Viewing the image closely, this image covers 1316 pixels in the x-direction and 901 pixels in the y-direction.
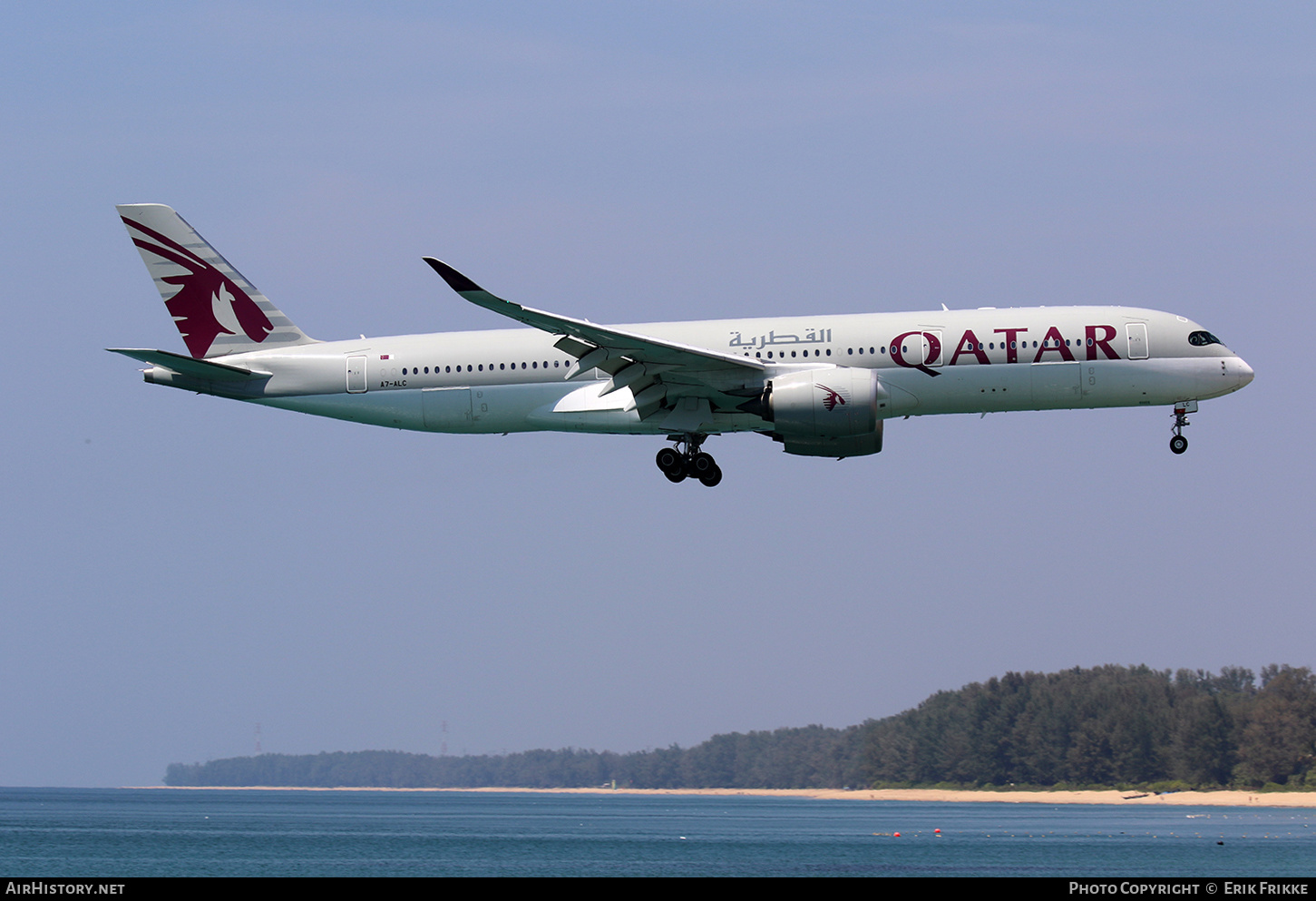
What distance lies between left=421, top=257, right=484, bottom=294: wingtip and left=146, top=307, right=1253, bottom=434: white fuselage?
7514 mm

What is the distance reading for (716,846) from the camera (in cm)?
11725

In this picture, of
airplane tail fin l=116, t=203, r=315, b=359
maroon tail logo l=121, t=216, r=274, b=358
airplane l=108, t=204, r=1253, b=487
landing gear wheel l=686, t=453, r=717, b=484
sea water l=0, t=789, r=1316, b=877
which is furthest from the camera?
sea water l=0, t=789, r=1316, b=877

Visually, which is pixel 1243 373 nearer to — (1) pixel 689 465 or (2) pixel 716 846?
(1) pixel 689 465

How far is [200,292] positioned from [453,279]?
17.5 meters

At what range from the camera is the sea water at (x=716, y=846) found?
303 ft

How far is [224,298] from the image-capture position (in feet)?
160

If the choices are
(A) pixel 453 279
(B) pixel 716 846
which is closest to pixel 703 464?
(A) pixel 453 279

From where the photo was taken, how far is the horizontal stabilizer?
42312mm

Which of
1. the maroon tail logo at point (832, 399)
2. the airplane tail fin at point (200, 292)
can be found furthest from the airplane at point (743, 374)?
the airplane tail fin at point (200, 292)

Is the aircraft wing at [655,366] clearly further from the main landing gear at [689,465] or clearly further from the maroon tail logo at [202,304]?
the maroon tail logo at [202,304]

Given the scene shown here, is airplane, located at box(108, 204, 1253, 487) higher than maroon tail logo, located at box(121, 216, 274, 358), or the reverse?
maroon tail logo, located at box(121, 216, 274, 358)

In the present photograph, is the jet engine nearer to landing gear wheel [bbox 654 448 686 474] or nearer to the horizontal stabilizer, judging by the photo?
landing gear wheel [bbox 654 448 686 474]

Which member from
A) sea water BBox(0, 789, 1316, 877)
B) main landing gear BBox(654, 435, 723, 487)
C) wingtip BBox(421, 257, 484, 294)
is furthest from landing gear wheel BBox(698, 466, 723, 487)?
sea water BBox(0, 789, 1316, 877)
